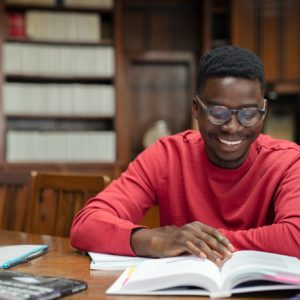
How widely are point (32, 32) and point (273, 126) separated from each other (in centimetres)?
223

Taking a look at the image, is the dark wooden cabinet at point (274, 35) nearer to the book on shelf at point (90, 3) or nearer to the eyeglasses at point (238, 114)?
the book on shelf at point (90, 3)

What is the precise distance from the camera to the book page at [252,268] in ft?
3.12

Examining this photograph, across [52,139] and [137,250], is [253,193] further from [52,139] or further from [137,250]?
[52,139]

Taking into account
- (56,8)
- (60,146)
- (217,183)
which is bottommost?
(60,146)

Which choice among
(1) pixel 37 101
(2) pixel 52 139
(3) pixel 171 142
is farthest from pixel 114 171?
(3) pixel 171 142

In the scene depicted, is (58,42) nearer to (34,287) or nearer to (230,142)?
(230,142)

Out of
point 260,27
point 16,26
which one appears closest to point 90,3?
point 16,26

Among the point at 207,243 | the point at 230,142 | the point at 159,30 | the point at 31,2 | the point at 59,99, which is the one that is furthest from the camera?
the point at 159,30

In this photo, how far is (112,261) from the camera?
4.02 feet

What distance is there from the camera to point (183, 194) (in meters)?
1.54

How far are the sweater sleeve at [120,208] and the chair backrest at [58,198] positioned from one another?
190 mm

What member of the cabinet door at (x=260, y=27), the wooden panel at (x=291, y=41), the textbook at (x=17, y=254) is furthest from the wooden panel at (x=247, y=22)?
the textbook at (x=17, y=254)

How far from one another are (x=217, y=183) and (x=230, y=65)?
1.10 feet

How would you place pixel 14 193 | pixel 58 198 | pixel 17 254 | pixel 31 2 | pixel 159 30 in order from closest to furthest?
pixel 17 254, pixel 58 198, pixel 14 193, pixel 31 2, pixel 159 30
